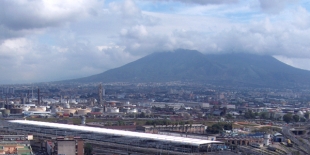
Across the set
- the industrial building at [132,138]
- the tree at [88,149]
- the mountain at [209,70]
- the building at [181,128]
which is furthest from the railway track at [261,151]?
the mountain at [209,70]

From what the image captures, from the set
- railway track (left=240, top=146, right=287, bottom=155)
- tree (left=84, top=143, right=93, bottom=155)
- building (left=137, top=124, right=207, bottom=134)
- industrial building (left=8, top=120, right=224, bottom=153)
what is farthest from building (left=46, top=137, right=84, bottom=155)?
building (left=137, top=124, right=207, bottom=134)

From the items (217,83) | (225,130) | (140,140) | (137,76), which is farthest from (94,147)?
(137,76)

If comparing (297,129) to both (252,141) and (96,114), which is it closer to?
(252,141)

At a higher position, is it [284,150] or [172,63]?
[172,63]

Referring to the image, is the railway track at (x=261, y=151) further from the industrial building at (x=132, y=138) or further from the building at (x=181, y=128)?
the building at (x=181, y=128)

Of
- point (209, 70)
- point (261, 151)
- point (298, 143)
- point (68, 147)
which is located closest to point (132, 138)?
point (68, 147)
